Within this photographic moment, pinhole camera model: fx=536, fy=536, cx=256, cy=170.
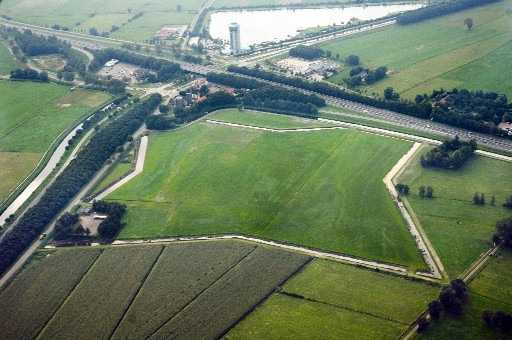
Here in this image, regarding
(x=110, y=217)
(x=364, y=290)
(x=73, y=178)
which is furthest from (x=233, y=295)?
(x=73, y=178)

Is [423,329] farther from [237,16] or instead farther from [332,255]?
[237,16]

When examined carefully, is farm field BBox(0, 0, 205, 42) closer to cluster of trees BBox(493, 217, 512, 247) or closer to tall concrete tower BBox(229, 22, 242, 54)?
tall concrete tower BBox(229, 22, 242, 54)

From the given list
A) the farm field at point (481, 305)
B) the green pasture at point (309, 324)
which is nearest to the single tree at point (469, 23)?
the farm field at point (481, 305)

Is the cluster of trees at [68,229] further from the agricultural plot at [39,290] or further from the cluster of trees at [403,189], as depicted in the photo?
the cluster of trees at [403,189]

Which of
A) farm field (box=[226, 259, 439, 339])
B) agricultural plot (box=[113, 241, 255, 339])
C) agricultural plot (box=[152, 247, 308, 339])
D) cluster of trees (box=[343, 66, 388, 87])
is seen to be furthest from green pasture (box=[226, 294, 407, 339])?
cluster of trees (box=[343, 66, 388, 87])

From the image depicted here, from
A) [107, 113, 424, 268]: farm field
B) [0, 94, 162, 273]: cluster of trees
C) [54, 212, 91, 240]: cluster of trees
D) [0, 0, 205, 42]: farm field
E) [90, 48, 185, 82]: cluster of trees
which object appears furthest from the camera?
[0, 0, 205, 42]: farm field

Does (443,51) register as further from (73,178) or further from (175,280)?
(175,280)
